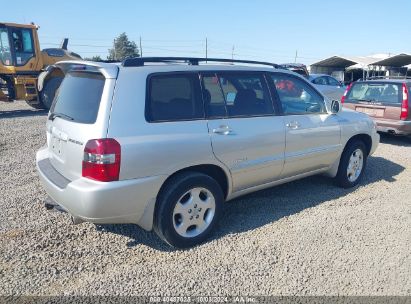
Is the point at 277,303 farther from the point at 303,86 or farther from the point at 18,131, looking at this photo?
the point at 18,131

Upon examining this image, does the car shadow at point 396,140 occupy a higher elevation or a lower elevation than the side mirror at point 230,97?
lower

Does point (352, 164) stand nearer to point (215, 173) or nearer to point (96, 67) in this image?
point (215, 173)

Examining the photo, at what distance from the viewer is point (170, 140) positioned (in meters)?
3.04

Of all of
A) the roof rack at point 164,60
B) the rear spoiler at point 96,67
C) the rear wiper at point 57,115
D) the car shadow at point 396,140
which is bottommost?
the car shadow at point 396,140

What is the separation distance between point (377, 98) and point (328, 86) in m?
7.72

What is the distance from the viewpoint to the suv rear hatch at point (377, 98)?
306 inches

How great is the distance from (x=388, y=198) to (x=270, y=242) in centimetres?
223

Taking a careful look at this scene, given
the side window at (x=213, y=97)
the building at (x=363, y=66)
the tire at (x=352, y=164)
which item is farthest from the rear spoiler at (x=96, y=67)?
the building at (x=363, y=66)

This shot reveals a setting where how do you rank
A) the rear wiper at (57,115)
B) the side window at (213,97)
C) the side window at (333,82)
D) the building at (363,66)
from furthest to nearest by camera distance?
the building at (363,66), the side window at (333,82), the side window at (213,97), the rear wiper at (57,115)

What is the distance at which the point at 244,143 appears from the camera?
Result: 3576 millimetres

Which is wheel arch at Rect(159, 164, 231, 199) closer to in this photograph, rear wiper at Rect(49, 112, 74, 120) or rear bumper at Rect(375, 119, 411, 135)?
rear wiper at Rect(49, 112, 74, 120)

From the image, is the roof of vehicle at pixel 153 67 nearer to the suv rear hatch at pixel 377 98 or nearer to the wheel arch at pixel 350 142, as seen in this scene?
the wheel arch at pixel 350 142

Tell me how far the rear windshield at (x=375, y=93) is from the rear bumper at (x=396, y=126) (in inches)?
19.7

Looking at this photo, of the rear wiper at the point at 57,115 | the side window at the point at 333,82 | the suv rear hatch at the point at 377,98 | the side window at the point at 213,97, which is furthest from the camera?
the side window at the point at 333,82
